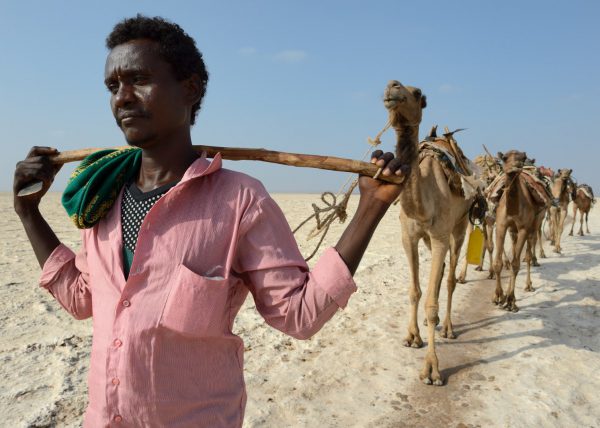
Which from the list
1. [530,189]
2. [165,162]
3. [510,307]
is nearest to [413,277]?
[510,307]

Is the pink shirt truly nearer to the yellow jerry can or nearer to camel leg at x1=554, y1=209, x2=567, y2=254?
the yellow jerry can

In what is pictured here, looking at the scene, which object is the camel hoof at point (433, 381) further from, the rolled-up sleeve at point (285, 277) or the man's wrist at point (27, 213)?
the man's wrist at point (27, 213)

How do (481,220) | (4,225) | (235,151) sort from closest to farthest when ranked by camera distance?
(235,151)
(481,220)
(4,225)

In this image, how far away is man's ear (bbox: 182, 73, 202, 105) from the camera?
1.46 metres

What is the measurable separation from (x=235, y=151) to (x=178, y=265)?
55 cm

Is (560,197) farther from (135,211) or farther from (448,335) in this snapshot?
(135,211)

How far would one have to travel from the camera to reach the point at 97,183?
1.52 metres

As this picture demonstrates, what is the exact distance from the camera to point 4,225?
13.5 meters

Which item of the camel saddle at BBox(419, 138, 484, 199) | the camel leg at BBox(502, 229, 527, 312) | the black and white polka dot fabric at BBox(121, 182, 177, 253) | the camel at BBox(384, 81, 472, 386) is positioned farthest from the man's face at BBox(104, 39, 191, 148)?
the camel leg at BBox(502, 229, 527, 312)

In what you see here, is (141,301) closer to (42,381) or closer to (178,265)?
(178,265)

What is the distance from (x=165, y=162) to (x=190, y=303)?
0.48 m

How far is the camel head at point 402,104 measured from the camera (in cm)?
340

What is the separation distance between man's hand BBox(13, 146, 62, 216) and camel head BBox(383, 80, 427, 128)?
2.35 m

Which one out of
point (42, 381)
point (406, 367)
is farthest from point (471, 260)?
point (42, 381)
